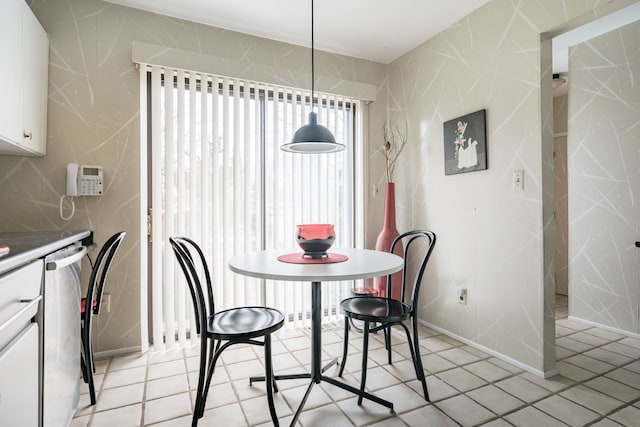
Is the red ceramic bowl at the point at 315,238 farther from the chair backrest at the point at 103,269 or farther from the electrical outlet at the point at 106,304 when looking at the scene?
the electrical outlet at the point at 106,304

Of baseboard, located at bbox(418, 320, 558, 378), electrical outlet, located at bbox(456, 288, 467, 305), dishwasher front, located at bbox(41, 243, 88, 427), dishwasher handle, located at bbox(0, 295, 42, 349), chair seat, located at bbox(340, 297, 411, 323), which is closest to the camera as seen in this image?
dishwasher handle, located at bbox(0, 295, 42, 349)

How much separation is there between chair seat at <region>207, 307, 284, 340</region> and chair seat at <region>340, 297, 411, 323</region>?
0.41 m

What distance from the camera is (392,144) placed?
3365 millimetres

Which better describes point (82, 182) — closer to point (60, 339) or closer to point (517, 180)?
point (60, 339)

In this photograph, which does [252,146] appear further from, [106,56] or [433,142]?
[433,142]

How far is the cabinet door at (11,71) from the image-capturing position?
5.47ft

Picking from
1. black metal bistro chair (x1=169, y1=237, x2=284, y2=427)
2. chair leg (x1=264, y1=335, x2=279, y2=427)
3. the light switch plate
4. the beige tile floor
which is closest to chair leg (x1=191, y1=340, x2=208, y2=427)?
black metal bistro chair (x1=169, y1=237, x2=284, y2=427)

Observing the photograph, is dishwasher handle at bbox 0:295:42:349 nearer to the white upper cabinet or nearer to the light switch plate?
the white upper cabinet

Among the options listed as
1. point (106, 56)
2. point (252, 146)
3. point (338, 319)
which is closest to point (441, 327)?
point (338, 319)

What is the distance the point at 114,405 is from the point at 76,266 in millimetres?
770

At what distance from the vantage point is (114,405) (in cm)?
182

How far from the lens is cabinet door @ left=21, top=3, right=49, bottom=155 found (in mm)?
1916

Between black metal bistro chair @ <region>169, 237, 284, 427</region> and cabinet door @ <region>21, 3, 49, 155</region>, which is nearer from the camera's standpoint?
black metal bistro chair @ <region>169, 237, 284, 427</region>

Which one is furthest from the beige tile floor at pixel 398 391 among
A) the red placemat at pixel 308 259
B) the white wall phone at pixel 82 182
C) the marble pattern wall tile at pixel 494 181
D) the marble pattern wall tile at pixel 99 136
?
the white wall phone at pixel 82 182
